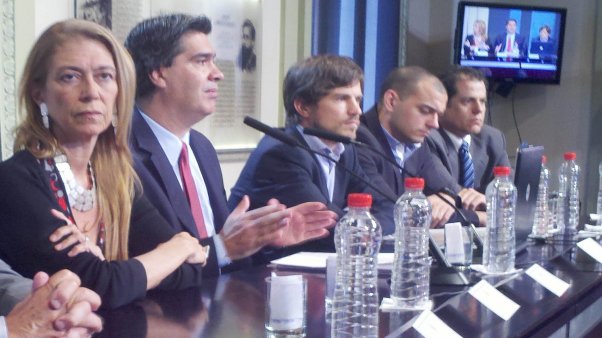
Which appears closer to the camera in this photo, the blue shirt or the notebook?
the notebook

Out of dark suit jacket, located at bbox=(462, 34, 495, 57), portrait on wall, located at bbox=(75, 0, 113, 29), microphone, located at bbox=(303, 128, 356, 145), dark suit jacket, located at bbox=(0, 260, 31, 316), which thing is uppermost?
portrait on wall, located at bbox=(75, 0, 113, 29)

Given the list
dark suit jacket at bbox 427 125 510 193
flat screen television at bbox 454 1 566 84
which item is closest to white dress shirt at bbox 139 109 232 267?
dark suit jacket at bbox 427 125 510 193

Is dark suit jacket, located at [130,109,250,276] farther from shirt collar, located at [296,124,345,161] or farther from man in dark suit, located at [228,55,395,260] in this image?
shirt collar, located at [296,124,345,161]

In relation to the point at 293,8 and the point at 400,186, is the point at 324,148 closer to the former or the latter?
the point at 400,186

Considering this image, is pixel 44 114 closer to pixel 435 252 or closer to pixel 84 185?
pixel 84 185

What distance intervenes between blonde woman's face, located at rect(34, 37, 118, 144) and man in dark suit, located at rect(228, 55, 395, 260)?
1026 mm

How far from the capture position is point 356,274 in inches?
68.4

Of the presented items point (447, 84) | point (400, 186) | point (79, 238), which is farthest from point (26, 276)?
point (447, 84)

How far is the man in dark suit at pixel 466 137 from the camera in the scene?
14.0 feet

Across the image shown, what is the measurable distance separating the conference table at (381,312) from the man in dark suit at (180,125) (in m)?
0.33

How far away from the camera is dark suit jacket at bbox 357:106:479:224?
348 cm

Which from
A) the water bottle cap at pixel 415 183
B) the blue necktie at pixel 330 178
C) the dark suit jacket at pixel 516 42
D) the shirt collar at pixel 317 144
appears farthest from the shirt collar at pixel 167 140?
the dark suit jacket at pixel 516 42

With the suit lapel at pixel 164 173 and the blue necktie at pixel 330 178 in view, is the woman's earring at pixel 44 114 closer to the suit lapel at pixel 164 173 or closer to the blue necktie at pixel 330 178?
the suit lapel at pixel 164 173

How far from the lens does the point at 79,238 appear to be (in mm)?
1838
